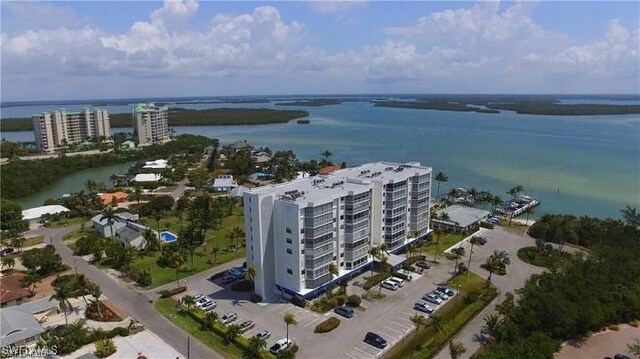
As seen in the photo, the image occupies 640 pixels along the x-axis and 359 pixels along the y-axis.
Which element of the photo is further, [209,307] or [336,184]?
[336,184]

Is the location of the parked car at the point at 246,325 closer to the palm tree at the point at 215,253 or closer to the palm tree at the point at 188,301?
the palm tree at the point at 188,301

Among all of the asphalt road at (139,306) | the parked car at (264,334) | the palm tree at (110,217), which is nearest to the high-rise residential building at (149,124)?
the palm tree at (110,217)

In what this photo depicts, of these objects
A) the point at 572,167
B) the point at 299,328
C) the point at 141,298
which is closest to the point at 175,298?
the point at 141,298

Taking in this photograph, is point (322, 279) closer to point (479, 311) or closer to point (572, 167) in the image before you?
point (479, 311)

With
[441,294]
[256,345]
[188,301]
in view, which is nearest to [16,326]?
[188,301]

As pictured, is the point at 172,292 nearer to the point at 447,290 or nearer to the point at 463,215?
the point at 447,290

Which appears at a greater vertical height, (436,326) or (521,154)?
(521,154)
